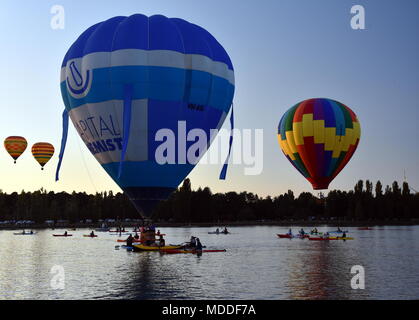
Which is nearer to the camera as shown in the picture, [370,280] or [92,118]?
[370,280]

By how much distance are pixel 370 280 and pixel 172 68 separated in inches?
922

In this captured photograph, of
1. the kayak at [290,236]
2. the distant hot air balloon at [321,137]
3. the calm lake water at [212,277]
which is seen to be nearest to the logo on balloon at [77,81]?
the calm lake water at [212,277]

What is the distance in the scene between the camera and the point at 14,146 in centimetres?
10469

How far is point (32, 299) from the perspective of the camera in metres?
32.4

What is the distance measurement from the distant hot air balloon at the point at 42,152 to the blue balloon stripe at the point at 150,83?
66658mm

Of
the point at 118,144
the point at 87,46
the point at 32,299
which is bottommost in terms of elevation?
the point at 32,299

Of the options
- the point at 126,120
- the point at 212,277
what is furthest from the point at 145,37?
the point at 212,277

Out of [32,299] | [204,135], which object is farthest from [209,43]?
[32,299]

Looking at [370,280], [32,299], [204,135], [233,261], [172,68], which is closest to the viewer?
[32,299]

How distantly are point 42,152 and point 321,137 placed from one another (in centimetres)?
6213

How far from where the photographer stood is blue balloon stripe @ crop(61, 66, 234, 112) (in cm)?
4394

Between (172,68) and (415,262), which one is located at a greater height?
(172,68)
